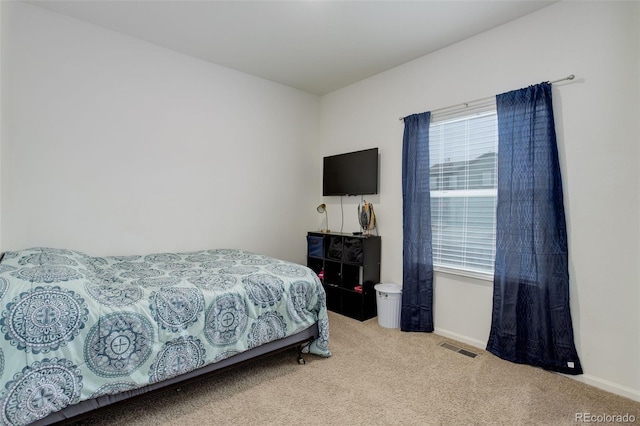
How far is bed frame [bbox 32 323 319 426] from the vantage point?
1543mm

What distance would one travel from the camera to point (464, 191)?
2.91 metres

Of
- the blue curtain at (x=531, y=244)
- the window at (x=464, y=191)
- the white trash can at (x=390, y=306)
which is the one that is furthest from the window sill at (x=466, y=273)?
the white trash can at (x=390, y=306)

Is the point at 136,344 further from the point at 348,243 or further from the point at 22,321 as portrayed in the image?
the point at 348,243

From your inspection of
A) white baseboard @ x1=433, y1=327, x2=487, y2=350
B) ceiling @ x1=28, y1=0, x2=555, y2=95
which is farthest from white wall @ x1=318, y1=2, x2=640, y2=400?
ceiling @ x1=28, y1=0, x2=555, y2=95

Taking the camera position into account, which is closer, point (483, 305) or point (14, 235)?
point (14, 235)

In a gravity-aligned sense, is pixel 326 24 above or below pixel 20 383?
above

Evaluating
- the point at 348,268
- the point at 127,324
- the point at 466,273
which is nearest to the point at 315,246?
the point at 348,268

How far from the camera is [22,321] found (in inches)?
56.9

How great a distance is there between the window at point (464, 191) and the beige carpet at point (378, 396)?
0.85 meters

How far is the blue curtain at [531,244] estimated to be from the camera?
7.56 ft

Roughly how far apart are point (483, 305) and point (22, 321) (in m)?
3.07

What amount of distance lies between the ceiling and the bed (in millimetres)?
1967

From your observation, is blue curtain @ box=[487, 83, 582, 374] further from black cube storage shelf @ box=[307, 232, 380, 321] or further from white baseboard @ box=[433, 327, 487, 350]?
black cube storage shelf @ box=[307, 232, 380, 321]

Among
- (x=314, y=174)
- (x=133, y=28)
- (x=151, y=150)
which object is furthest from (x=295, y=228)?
(x=133, y=28)
